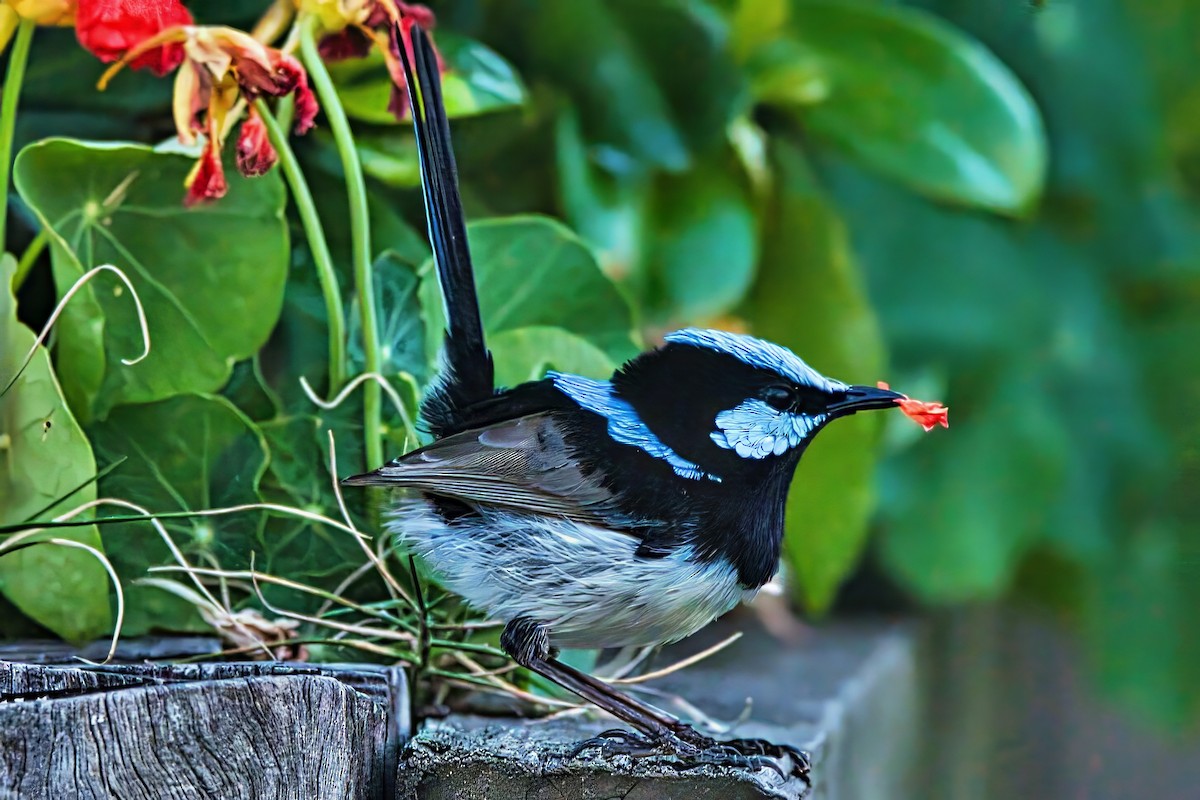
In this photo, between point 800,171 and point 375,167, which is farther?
point 800,171

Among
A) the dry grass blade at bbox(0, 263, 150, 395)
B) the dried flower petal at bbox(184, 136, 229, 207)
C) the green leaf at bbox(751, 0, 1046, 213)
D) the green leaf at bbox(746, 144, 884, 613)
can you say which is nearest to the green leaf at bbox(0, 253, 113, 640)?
the dry grass blade at bbox(0, 263, 150, 395)

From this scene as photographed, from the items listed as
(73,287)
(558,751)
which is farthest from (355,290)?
(558,751)

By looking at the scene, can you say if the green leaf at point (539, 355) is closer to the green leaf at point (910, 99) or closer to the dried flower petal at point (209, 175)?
the dried flower petal at point (209, 175)

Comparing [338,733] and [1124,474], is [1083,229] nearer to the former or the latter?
[1124,474]

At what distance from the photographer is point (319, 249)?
1.11 m

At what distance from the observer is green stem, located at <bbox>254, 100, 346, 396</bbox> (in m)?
1.08

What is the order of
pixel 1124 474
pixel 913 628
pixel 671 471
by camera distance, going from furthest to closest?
pixel 913 628 < pixel 1124 474 < pixel 671 471

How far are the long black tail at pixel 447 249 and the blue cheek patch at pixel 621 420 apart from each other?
0.08 meters

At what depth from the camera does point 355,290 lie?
3.79 feet

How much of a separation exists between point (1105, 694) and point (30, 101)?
1.82m

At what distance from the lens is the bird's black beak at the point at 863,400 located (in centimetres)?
89

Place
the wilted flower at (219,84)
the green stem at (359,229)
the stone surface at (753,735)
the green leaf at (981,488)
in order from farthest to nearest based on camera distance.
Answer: the green leaf at (981,488) < the green stem at (359,229) < the wilted flower at (219,84) < the stone surface at (753,735)

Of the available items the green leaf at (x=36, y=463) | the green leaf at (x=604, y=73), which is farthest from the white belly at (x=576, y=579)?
the green leaf at (x=604, y=73)

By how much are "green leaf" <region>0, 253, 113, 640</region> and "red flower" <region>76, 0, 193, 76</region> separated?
21cm
